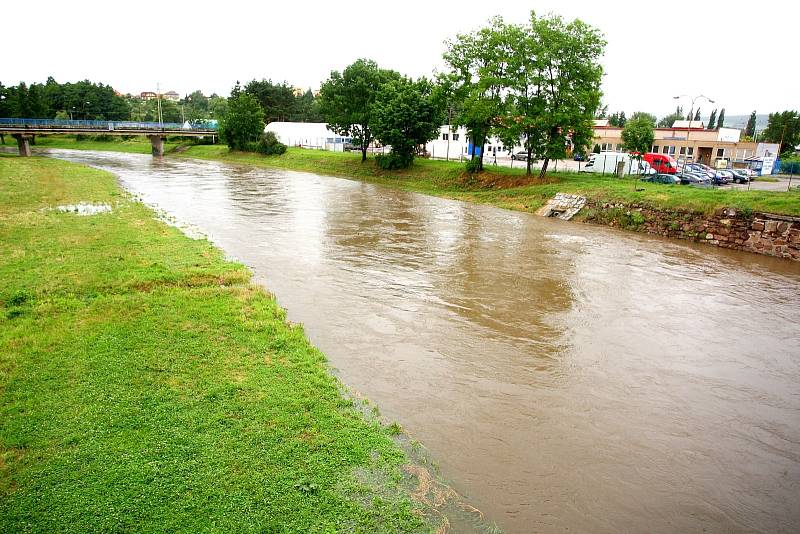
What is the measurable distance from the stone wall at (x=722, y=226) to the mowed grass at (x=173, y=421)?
74.0 feet

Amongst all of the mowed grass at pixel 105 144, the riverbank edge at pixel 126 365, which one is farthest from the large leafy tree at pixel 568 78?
the mowed grass at pixel 105 144

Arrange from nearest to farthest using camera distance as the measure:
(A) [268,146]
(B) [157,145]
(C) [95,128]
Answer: (A) [268,146] → (C) [95,128] → (B) [157,145]

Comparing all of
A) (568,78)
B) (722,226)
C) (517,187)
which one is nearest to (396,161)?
(517,187)

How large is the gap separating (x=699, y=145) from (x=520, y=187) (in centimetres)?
3899

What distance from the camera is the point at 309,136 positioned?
82.3m

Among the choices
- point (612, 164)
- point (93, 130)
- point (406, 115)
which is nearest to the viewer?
point (612, 164)

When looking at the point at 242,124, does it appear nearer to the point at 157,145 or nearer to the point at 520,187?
the point at 157,145

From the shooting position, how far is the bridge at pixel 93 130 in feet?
217

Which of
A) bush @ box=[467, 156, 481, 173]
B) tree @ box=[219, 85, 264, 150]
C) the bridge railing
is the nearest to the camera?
bush @ box=[467, 156, 481, 173]

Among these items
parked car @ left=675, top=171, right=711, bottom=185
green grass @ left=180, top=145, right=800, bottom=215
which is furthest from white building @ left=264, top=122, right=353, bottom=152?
parked car @ left=675, top=171, right=711, bottom=185

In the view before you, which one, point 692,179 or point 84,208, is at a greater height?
point 692,179

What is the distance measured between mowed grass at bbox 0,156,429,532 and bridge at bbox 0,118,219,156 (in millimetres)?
67963

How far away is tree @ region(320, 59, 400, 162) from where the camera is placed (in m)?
54.7

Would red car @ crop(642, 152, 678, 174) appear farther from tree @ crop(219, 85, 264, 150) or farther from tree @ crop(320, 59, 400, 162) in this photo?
tree @ crop(219, 85, 264, 150)
